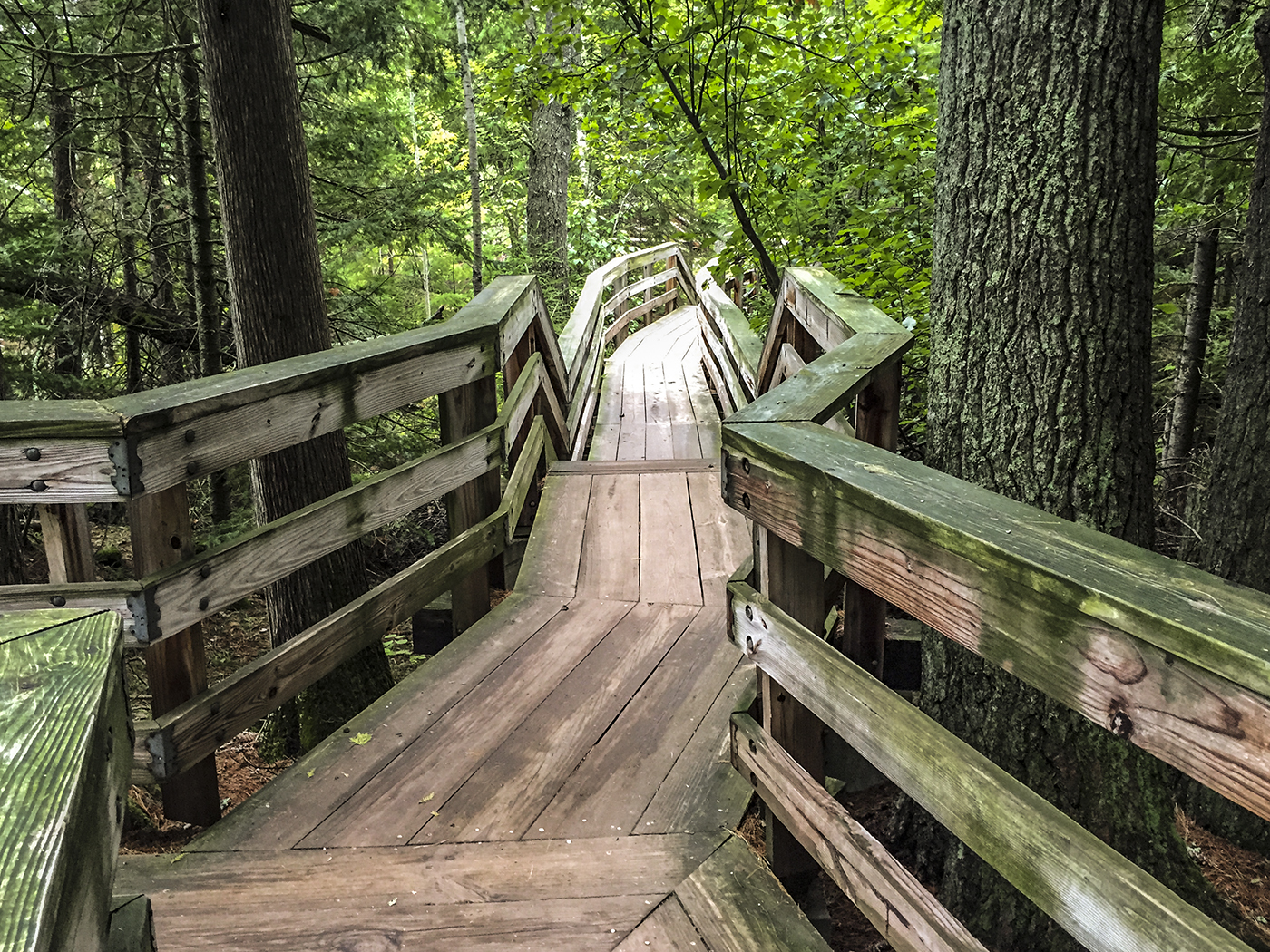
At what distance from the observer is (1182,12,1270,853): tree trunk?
3.45 metres

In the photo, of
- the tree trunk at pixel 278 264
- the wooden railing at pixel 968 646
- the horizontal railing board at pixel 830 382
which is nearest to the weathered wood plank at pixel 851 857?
the wooden railing at pixel 968 646

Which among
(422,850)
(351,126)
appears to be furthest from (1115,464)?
(351,126)

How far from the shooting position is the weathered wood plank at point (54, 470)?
217 cm

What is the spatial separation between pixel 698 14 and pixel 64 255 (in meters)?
4.58

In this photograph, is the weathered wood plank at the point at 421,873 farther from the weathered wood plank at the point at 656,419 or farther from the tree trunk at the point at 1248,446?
the weathered wood plank at the point at 656,419

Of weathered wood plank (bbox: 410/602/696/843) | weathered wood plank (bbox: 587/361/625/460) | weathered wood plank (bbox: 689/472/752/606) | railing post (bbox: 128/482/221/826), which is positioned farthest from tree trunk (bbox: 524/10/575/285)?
railing post (bbox: 128/482/221/826)

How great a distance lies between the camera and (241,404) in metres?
2.53

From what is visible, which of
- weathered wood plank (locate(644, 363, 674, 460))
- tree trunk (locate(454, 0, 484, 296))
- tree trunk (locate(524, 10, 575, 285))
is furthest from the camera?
tree trunk (locate(524, 10, 575, 285))

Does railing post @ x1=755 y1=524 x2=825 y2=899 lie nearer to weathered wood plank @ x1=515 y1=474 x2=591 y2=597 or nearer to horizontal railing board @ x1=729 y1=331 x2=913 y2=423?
horizontal railing board @ x1=729 y1=331 x2=913 y2=423

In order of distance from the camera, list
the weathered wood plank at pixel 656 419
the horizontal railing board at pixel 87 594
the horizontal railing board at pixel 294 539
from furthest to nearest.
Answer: the weathered wood plank at pixel 656 419 → the horizontal railing board at pixel 294 539 → the horizontal railing board at pixel 87 594

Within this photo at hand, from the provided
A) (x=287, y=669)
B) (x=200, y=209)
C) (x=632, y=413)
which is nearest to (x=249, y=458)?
(x=287, y=669)

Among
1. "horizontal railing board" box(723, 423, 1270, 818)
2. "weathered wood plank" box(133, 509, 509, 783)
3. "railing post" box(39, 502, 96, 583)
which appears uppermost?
"horizontal railing board" box(723, 423, 1270, 818)

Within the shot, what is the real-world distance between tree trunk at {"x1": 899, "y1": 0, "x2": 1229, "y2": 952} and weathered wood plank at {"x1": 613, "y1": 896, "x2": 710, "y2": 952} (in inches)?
32.5

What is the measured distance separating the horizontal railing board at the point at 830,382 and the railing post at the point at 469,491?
1.50 meters
